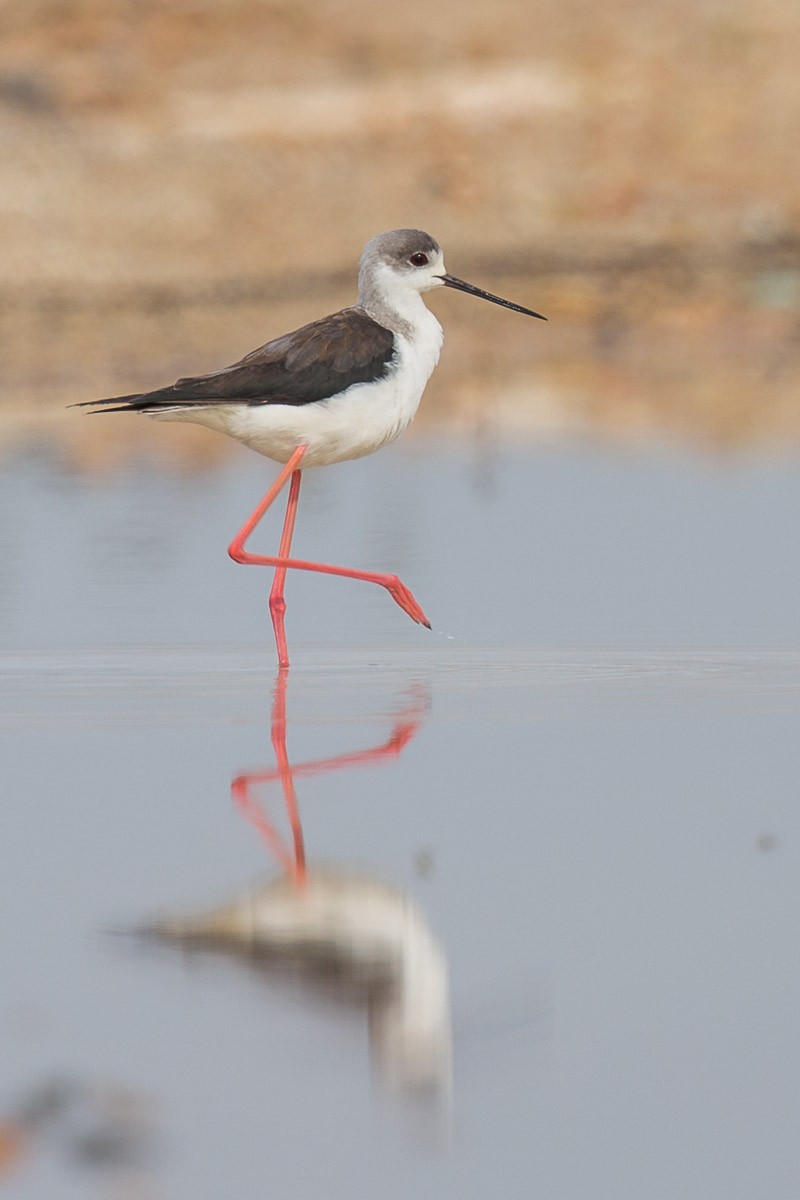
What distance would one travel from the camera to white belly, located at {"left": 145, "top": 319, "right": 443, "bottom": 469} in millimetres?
6977

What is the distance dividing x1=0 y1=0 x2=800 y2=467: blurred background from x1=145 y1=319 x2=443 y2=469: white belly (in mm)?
8217

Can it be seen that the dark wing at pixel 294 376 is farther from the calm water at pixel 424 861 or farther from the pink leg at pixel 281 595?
the calm water at pixel 424 861

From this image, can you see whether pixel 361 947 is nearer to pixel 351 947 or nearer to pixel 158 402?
pixel 351 947

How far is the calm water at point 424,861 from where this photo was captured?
118 inches

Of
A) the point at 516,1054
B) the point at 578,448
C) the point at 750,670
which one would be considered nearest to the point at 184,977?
the point at 516,1054

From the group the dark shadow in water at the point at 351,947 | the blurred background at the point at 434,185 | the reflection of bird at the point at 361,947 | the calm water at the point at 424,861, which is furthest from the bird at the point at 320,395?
the blurred background at the point at 434,185

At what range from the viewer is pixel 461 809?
4773 mm

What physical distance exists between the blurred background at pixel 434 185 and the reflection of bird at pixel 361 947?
449 inches

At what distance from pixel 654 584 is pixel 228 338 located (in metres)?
10.6

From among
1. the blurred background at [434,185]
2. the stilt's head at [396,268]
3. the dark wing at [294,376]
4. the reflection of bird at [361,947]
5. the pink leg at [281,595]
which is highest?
the blurred background at [434,185]

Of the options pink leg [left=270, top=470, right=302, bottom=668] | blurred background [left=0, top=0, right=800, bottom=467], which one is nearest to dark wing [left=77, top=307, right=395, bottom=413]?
pink leg [left=270, top=470, right=302, bottom=668]

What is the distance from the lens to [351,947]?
Answer: 3746mm

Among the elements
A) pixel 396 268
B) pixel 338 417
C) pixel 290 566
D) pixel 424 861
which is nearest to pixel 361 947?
pixel 424 861

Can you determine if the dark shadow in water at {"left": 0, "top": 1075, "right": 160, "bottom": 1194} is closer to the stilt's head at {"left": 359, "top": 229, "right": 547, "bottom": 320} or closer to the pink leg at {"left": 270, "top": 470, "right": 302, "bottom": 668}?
the pink leg at {"left": 270, "top": 470, "right": 302, "bottom": 668}
